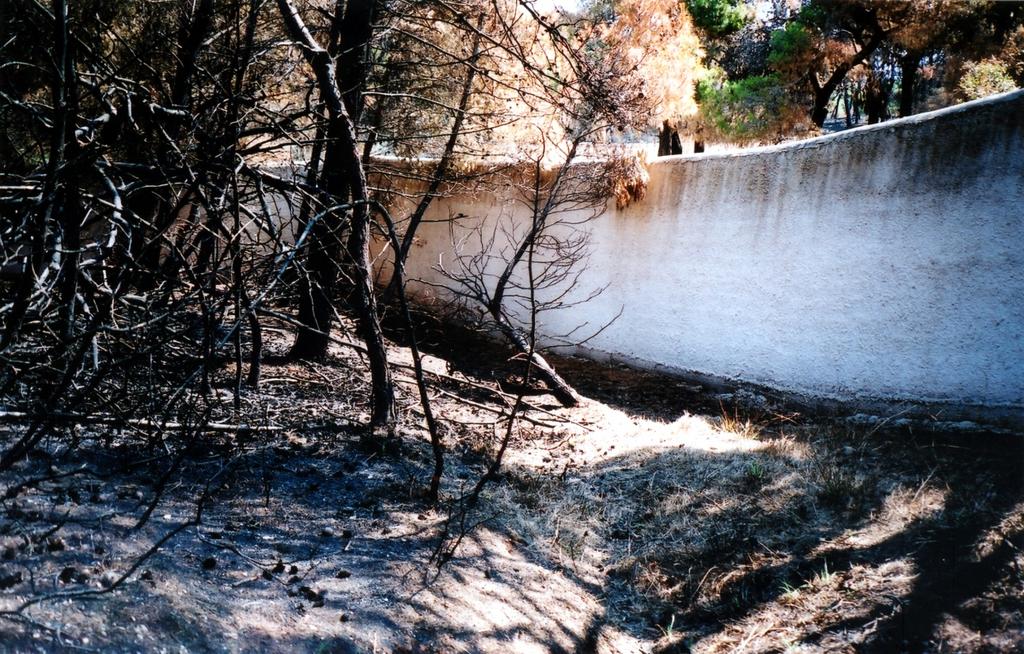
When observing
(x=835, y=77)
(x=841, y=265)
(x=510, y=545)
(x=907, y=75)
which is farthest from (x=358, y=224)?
(x=907, y=75)

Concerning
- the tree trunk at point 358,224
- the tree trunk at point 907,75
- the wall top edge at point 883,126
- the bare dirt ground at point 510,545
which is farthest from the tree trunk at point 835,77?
the tree trunk at point 358,224

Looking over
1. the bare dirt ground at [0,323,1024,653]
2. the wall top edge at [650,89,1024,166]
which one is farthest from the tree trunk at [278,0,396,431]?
the wall top edge at [650,89,1024,166]

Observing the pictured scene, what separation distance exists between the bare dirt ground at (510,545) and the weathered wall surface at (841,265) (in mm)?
848

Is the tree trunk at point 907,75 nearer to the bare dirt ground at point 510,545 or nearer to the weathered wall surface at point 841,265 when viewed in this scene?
the weathered wall surface at point 841,265

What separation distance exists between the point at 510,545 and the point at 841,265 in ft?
14.1

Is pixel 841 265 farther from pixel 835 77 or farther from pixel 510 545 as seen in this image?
pixel 835 77

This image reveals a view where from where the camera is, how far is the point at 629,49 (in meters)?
8.40

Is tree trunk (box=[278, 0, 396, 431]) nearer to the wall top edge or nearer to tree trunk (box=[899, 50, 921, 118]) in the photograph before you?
the wall top edge

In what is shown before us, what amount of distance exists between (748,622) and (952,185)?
4.13 meters

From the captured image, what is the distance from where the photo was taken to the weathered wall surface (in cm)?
565

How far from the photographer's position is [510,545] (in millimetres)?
4047

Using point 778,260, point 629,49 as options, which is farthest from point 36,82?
point 778,260

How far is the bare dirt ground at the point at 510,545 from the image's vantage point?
9.10 feet

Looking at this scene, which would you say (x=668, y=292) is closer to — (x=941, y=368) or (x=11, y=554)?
(x=941, y=368)
